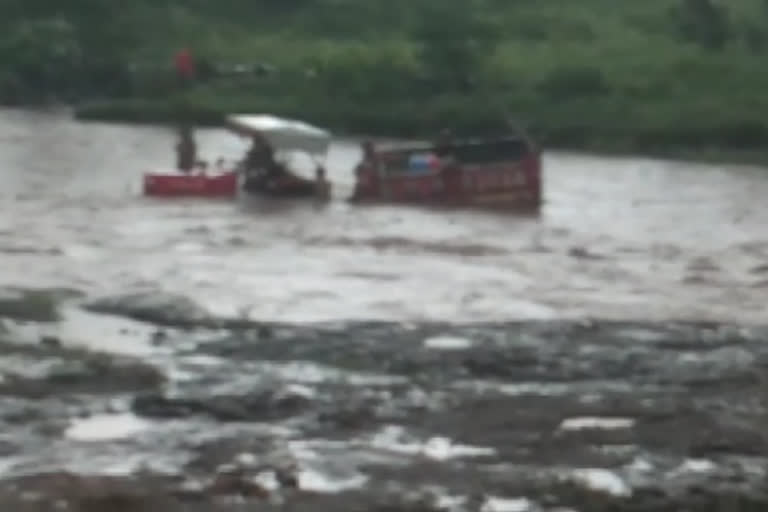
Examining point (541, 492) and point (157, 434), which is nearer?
point (541, 492)

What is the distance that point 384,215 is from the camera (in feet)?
112

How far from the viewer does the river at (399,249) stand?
23344mm

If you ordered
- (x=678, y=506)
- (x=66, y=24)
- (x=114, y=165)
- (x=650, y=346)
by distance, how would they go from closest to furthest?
(x=678, y=506) → (x=650, y=346) → (x=114, y=165) → (x=66, y=24)

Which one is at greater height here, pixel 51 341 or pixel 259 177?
pixel 259 177

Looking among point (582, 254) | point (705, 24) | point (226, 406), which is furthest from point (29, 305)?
point (705, 24)

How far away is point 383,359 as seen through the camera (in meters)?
18.0

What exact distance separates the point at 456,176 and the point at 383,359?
1749 centimetres

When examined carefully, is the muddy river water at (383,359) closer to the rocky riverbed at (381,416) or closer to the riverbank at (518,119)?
the rocky riverbed at (381,416)

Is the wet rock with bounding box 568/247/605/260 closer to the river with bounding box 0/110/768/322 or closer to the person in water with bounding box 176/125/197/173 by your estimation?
the river with bounding box 0/110/768/322

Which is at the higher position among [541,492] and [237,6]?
[237,6]

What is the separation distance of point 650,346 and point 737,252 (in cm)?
1173

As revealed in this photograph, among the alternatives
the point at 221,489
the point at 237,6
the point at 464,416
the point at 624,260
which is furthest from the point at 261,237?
the point at 237,6

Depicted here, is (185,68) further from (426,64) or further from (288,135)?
(288,135)

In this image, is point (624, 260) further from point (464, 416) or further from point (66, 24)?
point (66, 24)
